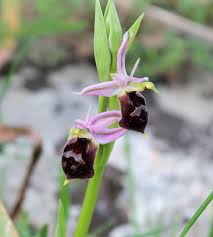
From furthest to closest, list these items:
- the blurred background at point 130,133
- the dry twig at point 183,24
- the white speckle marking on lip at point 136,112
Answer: the dry twig at point 183,24, the blurred background at point 130,133, the white speckle marking on lip at point 136,112

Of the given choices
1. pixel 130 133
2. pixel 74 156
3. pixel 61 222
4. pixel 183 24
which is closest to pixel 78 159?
pixel 74 156

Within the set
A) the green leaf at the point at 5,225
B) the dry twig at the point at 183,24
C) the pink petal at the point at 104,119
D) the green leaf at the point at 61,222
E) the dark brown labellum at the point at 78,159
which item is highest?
the pink petal at the point at 104,119

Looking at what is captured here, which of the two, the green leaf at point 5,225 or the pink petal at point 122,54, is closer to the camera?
the pink petal at point 122,54

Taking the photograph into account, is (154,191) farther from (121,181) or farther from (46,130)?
(46,130)

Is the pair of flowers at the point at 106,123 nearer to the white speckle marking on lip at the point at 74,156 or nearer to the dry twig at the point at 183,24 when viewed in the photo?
the white speckle marking on lip at the point at 74,156

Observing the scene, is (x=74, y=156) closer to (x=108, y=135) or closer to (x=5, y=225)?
(x=108, y=135)

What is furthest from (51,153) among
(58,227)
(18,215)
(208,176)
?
(58,227)

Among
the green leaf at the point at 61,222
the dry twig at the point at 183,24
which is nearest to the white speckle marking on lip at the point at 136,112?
the green leaf at the point at 61,222

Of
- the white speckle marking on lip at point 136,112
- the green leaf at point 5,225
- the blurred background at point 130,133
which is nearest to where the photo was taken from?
the white speckle marking on lip at point 136,112
